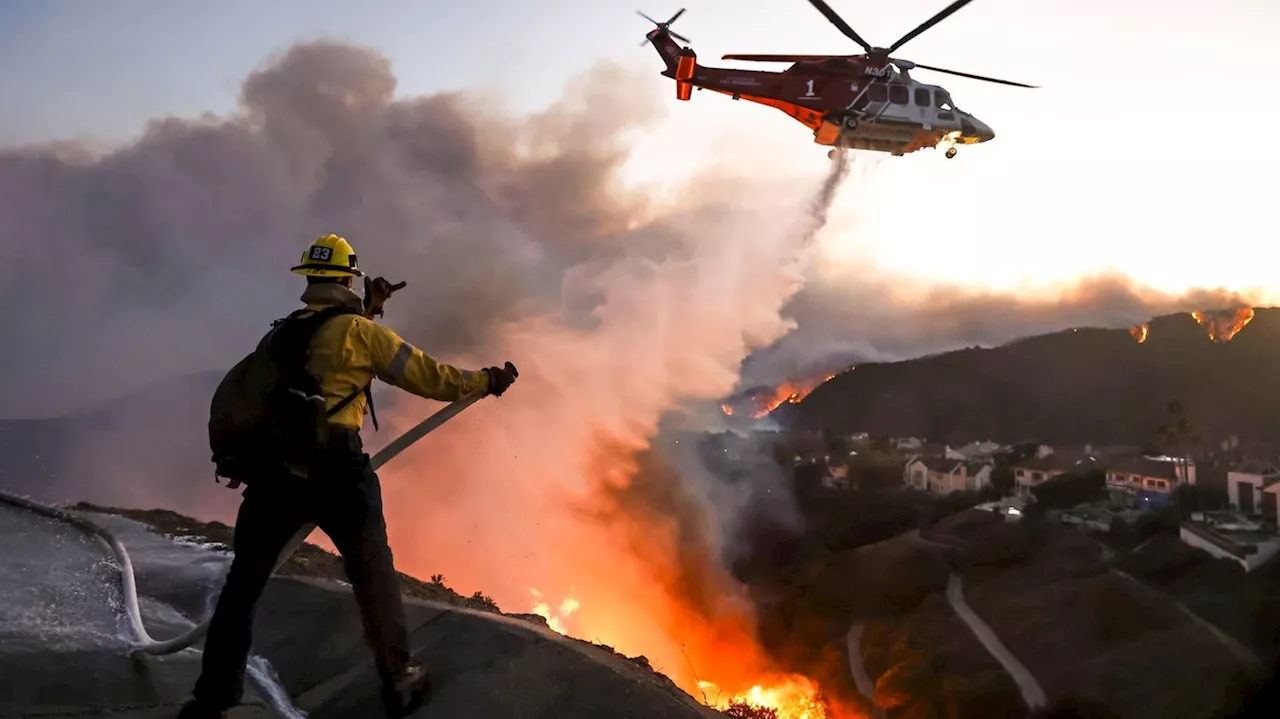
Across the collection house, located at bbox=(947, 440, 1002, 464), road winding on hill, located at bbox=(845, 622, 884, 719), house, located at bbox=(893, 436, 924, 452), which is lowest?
road winding on hill, located at bbox=(845, 622, 884, 719)

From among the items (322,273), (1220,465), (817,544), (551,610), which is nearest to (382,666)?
(322,273)

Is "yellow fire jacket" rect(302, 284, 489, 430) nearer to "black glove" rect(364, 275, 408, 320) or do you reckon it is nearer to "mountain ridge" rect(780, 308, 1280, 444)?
"black glove" rect(364, 275, 408, 320)

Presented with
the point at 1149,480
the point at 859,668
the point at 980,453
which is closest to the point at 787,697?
the point at 859,668

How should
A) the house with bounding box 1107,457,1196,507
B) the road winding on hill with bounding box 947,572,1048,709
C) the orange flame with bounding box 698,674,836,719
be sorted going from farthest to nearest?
the house with bounding box 1107,457,1196,507, the orange flame with bounding box 698,674,836,719, the road winding on hill with bounding box 947,572,1048,709

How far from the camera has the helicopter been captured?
74.0ft

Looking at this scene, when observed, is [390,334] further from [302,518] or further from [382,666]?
[382,666]

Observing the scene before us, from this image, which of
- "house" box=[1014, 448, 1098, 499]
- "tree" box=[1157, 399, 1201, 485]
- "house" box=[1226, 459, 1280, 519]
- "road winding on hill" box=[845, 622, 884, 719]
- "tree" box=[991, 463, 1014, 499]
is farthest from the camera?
"tree" box=[991, 463, 1014, 499]

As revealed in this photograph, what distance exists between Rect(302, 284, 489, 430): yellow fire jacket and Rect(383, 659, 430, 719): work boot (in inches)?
60.3

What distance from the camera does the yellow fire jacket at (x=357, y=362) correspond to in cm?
392

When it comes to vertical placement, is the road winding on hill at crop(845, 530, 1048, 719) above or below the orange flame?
above

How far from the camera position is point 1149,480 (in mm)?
61031

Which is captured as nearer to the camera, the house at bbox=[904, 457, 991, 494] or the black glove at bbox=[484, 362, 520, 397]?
the black glove at bbox=[484, 362, 520, 397]

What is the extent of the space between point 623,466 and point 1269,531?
139 ft

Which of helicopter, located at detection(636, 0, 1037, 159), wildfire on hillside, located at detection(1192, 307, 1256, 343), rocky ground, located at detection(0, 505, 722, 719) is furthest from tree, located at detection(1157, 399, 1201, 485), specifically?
rocky ground, located at detection(0, 505, 722, 719)
